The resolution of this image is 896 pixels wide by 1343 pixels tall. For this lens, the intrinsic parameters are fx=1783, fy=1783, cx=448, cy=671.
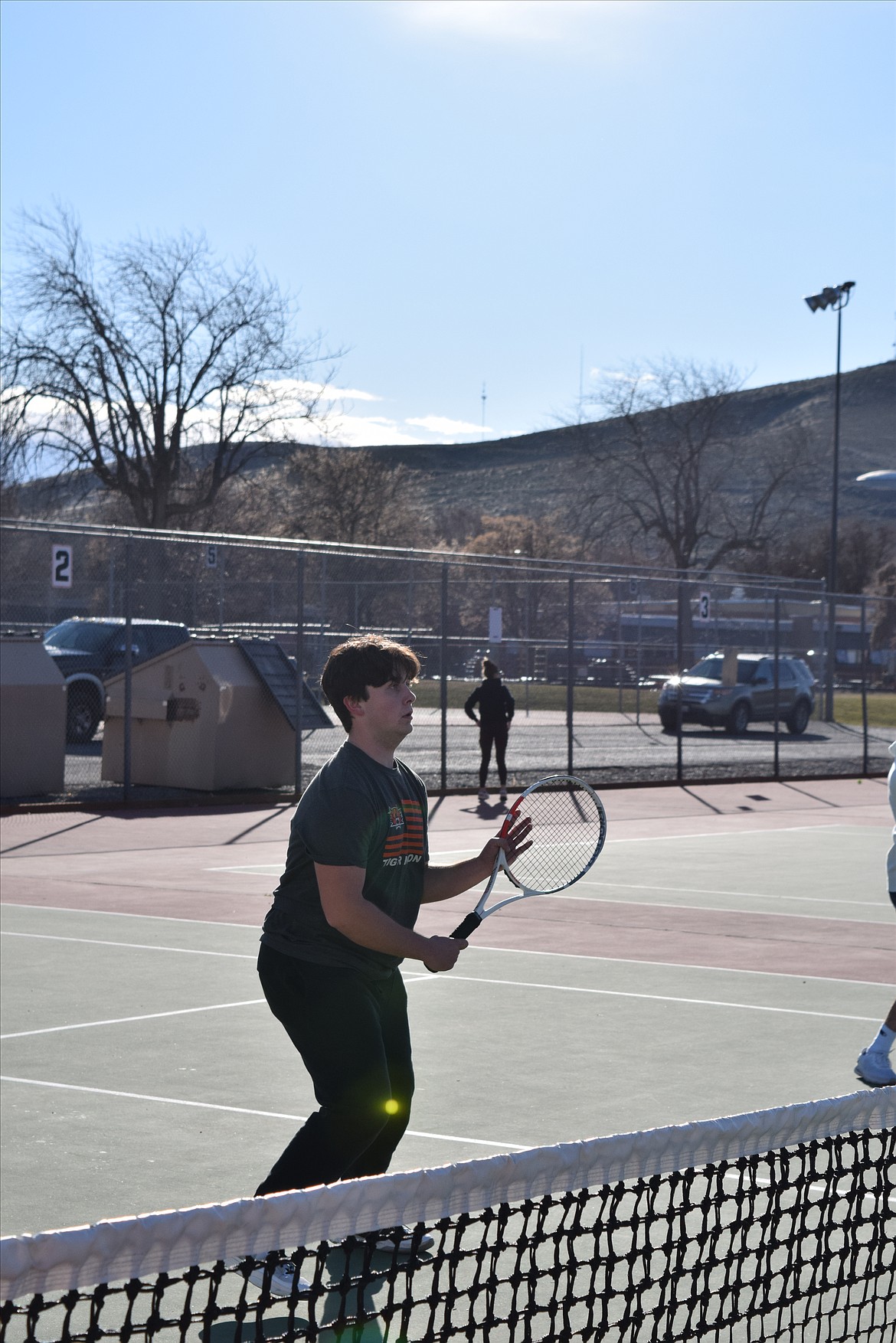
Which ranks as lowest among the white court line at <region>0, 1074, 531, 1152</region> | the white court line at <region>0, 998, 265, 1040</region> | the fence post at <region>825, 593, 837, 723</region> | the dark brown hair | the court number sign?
the white court line at <region>0, 998, 265, 1040</region>

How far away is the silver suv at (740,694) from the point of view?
32750 millimetres

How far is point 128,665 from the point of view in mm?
20219

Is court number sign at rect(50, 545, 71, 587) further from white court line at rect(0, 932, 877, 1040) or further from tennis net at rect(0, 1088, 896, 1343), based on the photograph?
tennis net at rect(0, 1088, 896, 1343)

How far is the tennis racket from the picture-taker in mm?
5113

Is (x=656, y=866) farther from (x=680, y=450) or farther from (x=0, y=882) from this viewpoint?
(x=680, y=450)

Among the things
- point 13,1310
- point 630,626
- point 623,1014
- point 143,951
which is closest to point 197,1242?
point 13,1310

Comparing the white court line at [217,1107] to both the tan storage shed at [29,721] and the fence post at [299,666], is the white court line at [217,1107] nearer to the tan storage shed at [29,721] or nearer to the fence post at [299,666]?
the tan storage shed at [29,721]

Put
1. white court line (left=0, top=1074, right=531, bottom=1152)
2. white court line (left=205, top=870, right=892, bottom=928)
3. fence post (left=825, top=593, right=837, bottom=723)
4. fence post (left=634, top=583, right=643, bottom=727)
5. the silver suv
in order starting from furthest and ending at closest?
the silver suv, fence post (left=825, top=593, right=837, bottom=723), fence post (left=634, top=583, right=643, bottom=727), white court line (left=205, top=870, right=892, bottom=928), white court line (left=0, top=1074, right=531, bottom=1152)

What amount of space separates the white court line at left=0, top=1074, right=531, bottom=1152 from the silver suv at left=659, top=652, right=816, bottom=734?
81.2ft

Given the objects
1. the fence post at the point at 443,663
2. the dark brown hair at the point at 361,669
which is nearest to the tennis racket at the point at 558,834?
the dark brown hair at the point at 361,669

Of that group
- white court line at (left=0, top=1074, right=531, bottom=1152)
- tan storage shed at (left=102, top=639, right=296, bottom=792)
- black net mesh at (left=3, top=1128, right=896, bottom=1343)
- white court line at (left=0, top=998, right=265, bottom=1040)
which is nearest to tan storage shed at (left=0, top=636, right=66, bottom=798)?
tan storage shed at (left=102, top=639, right=296, bottom=792)

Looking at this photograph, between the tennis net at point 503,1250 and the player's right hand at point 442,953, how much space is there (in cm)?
68

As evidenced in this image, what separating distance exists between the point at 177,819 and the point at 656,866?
225 inches

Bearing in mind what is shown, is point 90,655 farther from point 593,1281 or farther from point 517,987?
point 593,1281
